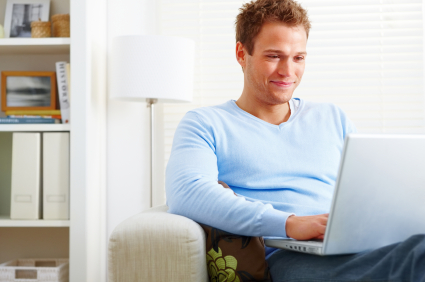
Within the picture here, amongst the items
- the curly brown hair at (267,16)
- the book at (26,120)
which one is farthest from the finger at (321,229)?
the book at (26,120)

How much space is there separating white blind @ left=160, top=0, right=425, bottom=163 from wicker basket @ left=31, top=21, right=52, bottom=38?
65cm

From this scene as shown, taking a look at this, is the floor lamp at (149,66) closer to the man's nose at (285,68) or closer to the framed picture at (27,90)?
the framed picture at (27,90)

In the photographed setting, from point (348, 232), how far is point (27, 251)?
191 centimetres

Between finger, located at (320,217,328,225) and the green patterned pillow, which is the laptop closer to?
finger, located at (320,217,328,225)

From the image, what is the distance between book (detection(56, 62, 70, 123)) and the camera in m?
2.05

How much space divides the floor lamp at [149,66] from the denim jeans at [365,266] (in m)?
1.21

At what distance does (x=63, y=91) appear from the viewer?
81.0 inches

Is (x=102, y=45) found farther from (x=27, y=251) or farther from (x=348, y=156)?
(x=348, y=156)

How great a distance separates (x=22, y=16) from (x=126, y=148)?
0.82 metres

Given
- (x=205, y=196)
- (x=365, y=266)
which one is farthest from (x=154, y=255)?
(x=365, y=266)

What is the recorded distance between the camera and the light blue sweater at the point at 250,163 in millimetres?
1111

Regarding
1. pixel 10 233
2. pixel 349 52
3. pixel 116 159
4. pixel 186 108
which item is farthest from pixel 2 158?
pixel 349 52

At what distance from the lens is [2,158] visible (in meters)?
2.23

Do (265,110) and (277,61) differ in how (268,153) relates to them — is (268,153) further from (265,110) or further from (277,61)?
(277,61)
